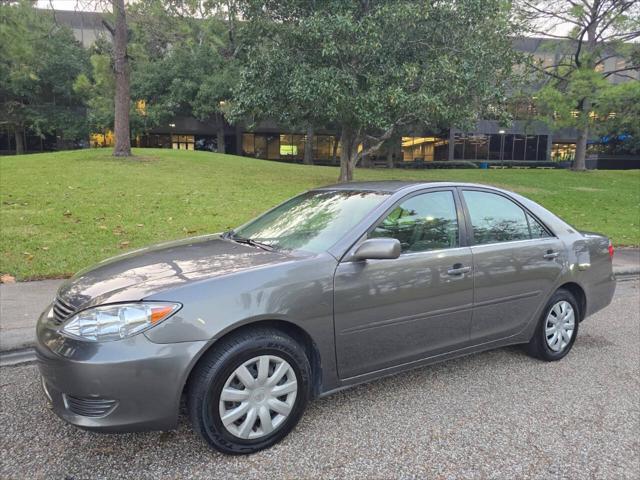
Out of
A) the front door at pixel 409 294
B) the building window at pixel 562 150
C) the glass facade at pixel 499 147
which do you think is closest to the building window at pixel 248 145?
the glass facade at pixel 499 147

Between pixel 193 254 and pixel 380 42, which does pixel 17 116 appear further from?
pixel 193 254

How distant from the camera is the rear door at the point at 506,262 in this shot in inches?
144

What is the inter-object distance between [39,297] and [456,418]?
4.66m

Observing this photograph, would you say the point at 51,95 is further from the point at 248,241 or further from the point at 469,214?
the point at 469,214

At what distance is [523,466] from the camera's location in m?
2.71

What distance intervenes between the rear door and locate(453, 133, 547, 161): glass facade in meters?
41.7

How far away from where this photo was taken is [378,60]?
39.2 feet

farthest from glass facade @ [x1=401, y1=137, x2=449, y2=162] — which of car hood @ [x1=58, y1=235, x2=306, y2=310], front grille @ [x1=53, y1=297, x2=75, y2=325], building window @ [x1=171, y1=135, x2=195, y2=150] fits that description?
front grille @ [x1=53, y1=297, x2=75, y2=325]

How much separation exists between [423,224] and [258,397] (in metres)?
1.69

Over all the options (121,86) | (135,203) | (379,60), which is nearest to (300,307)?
(135,203)

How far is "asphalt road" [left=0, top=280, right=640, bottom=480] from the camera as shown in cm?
263

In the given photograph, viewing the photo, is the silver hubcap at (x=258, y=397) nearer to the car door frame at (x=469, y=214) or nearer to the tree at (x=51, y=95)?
the car door frame at (x=469, y=214)

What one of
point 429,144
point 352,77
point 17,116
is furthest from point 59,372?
point 429,144

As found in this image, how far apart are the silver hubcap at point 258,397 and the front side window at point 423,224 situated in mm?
1088
